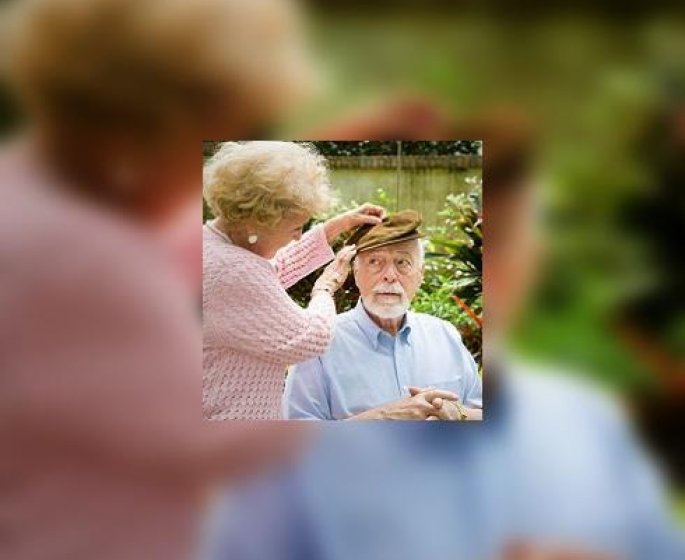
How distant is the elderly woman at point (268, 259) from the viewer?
167 centimetres

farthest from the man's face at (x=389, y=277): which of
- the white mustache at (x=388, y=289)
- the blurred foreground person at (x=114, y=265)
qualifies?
the blurred foreground person at (x=114, y=265)

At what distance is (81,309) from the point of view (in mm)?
1508

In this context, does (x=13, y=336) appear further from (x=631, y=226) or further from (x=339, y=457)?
(x=631, y=226)

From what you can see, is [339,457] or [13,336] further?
[339,457]

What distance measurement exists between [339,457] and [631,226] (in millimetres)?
621

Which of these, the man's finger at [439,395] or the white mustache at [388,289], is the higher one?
the white mustache at [388,289]

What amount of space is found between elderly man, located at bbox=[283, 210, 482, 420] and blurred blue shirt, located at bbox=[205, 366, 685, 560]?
0.17 feet

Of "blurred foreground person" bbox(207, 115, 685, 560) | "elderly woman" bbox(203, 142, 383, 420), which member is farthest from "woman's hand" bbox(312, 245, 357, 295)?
"blurred foreground person" bbox(207, 115, 685, 560)

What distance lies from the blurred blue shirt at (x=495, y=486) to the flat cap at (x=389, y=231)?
290mm

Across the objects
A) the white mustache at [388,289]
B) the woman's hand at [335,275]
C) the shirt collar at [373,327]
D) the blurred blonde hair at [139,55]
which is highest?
the blurred blonde hair at [139,55]

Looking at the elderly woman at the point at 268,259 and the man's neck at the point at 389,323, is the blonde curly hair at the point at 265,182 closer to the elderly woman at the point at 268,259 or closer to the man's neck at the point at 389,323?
the elderly woman at the point at 268,259

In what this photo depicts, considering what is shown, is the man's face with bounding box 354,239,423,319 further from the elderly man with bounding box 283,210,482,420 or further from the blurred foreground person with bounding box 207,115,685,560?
the blurred foreground person with bounding box 207,115,685,560

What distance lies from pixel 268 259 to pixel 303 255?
60 millimetres

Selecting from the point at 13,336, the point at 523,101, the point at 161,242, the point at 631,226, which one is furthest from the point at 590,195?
the point at 13,336
